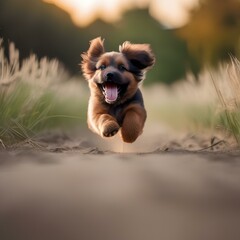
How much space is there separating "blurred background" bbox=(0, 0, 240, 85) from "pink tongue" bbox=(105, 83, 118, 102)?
0.39ft

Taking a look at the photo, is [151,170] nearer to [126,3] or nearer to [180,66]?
[180,66]

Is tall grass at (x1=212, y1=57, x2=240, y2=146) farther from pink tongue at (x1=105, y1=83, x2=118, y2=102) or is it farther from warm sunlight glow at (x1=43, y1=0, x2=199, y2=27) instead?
pink tongue at (x1=105, y1=83, x2=118, y2=102)

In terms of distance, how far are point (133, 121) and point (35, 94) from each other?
1.10 ft

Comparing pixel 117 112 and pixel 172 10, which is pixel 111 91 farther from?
pixel 172 10

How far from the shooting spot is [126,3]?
164 centimetres

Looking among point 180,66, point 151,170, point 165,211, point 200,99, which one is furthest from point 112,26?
point 165,211

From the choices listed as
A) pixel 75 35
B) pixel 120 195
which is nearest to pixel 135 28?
pixel 75 35

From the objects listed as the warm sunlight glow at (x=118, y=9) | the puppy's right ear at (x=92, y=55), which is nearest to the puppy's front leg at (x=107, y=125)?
the puppy's right ear at (x=92, y=55)

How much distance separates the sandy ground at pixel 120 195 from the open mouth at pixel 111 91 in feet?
0.57

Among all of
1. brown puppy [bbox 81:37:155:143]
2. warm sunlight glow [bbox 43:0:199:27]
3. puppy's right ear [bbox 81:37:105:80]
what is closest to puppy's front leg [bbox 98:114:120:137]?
brown puppy [bbox 81:37:155:143]

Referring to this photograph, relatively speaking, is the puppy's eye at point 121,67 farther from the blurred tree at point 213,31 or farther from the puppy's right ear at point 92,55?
the blurred tree at point 213,31

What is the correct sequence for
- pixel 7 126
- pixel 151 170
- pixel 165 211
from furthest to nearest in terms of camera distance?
pixel 7 126, pixel 151 170, pixel 165 211

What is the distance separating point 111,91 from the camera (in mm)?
1617

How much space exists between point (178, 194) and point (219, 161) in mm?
188
